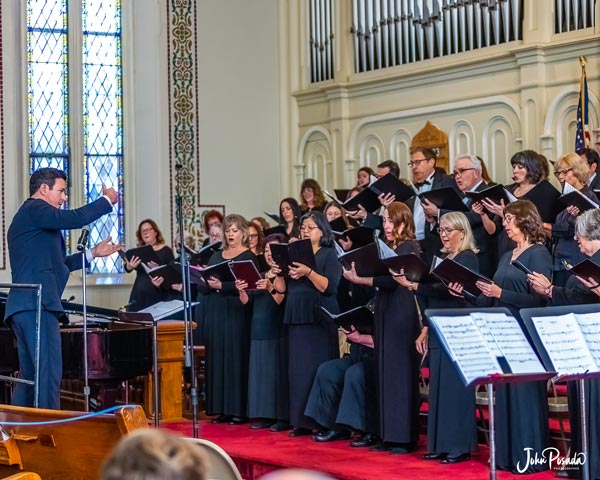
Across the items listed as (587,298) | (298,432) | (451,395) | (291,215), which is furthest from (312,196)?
(587,298)

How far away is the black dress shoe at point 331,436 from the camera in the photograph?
6.92 m

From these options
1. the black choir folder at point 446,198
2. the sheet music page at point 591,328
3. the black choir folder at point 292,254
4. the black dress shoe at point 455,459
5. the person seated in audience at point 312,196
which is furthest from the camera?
the person seated in audience at point 312,196

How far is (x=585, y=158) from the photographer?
7.20 m

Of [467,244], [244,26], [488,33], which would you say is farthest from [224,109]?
[467,244]

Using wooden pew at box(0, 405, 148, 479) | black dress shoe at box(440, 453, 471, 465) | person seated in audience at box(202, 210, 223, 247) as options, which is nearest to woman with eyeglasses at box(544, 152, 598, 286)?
black dress shoe at box(440, 453, 471, 465)

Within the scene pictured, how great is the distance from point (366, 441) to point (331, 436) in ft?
1.01

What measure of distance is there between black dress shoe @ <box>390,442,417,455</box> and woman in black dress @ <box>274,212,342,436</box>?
2.66ft

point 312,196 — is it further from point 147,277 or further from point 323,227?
point 323,227

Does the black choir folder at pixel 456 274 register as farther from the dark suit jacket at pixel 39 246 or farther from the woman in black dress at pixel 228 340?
the woman in black dress at pixel 228 340

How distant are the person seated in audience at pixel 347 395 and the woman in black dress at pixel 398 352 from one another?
0.72 feet

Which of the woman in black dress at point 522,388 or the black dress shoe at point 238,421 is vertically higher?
the woman in black dress at point 522,388

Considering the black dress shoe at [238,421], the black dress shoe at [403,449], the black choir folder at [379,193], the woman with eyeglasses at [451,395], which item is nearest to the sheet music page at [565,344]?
the woman with eyeglasses at [451,395]

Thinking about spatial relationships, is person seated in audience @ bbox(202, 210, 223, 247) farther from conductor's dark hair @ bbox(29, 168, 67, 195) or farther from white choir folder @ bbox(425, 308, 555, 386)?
white choir folder @ bbox(425, 308, 555, 386)

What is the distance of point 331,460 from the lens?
6.23 metres
